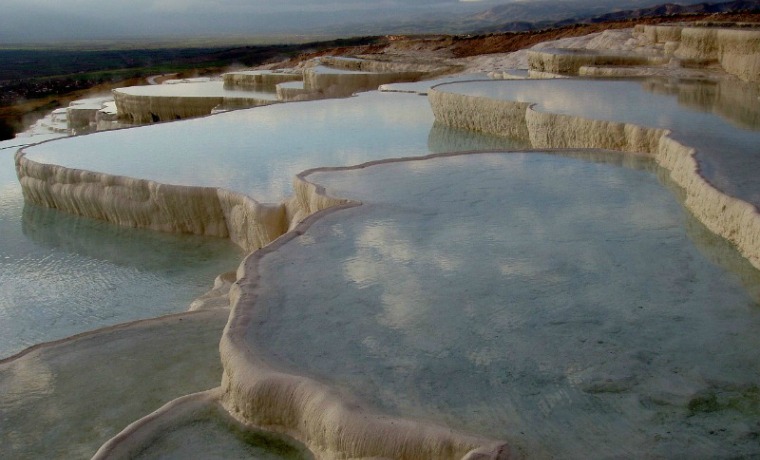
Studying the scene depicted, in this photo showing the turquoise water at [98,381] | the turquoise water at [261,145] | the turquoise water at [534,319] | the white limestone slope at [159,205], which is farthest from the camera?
the turquoise water at [261,145]

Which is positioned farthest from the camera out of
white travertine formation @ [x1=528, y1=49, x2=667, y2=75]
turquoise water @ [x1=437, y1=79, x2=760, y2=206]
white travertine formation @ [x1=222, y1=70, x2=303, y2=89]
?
white travertine formation @ [x1=222, y1=70, x2=303, y2=89]

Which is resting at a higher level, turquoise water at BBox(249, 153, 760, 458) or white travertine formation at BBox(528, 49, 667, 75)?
white travertine formation at BBox(528, 49, 667, 75)

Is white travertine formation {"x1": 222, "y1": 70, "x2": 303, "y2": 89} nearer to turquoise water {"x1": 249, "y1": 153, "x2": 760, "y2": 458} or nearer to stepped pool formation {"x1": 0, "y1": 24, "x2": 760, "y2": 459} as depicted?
stepped pool formation {"x1": 0, "y1": 24, "x2": 760, "y2": 459}

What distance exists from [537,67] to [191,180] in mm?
6933

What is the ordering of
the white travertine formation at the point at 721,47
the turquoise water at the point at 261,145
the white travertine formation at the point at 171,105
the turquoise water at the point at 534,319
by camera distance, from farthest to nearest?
→ 1. the white travertine formation at the point at 171,105
2. the white travertine formation at the point at 721,47
3. the turquoise water at the point at 261,145
4. the turquoise water at the point at 534,319

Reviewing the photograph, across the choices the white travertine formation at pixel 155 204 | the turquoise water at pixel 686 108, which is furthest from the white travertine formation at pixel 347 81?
the white travertine formation at pixel 155 204

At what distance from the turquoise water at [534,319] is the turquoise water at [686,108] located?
1.45 ft

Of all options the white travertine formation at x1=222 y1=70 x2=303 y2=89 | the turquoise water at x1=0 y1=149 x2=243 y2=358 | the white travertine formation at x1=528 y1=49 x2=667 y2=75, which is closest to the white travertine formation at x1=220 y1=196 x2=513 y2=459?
the turquoise water at x1=0 y1=149 x2=243 y2=358

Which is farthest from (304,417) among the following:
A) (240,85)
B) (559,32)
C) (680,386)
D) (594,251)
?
(559,32)

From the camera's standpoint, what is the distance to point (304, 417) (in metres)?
2.34

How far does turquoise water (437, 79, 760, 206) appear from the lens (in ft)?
14.1

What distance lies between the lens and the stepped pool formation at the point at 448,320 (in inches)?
87.3

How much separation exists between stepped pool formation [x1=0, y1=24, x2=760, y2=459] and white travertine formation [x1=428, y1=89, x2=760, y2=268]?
20 millimetres

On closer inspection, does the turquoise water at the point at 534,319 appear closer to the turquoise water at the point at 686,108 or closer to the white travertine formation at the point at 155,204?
the turquoise water at the point at 686,108
